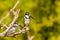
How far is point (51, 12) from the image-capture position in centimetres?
823

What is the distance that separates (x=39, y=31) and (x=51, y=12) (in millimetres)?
451

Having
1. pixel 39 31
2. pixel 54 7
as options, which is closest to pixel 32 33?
pixel 39 31

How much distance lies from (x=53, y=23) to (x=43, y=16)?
0.81 ft

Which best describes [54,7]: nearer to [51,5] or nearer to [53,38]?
[51,5]

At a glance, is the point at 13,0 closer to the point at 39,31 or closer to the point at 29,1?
the point at 29,1

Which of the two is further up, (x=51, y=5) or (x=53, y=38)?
(x=51, y=5)

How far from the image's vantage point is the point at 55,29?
27.0 feet

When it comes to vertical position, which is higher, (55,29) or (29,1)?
(29,1)

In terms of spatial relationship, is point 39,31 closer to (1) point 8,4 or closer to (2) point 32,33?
(2) point 32,33

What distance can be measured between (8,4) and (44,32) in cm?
96

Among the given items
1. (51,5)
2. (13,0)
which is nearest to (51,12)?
(51,5)

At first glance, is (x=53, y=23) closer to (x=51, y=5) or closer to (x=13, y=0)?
(x=51, y=5)

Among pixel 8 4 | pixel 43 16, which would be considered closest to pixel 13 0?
pixel 8 4

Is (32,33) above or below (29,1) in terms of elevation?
below
